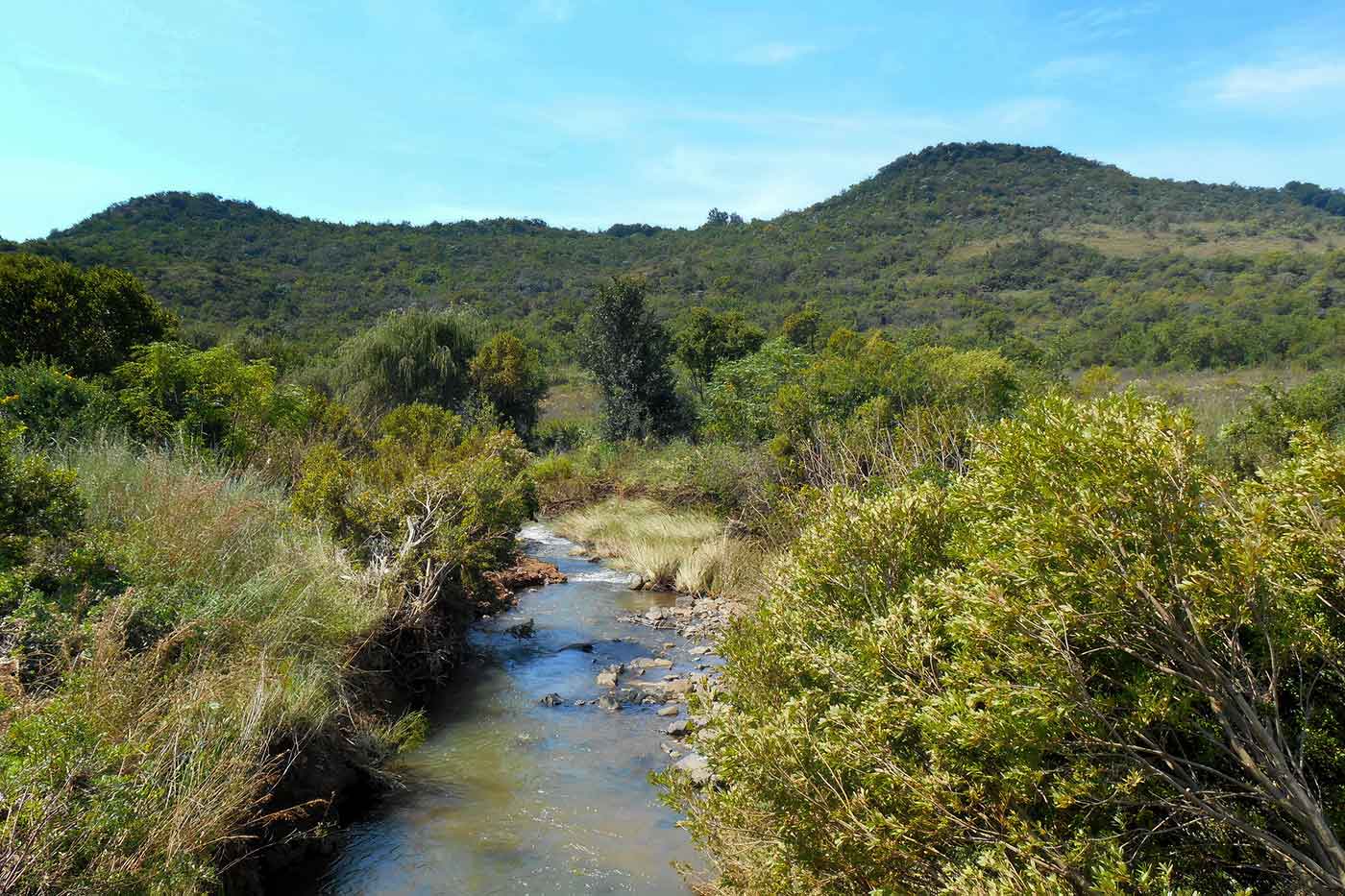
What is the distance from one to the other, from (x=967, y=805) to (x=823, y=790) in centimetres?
69

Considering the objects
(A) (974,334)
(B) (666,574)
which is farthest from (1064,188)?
(B) (666,574)

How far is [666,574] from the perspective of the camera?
48.5ft

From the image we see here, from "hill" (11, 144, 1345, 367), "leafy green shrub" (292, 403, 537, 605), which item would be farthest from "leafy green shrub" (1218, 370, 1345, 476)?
"hill" (11, 144, 1345, 367)

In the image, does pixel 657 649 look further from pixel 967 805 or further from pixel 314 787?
pixel 967 805

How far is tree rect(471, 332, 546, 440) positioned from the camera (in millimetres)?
29234

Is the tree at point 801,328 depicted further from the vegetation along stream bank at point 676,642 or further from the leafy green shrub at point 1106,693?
the leafy green shrub at point 1106,693

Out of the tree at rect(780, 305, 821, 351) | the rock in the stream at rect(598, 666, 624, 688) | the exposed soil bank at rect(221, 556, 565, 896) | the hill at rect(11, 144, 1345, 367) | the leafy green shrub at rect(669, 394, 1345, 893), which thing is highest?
the hill at rect(11, 144, 1345, 367)

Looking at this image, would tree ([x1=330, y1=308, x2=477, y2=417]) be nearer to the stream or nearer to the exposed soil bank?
the stream

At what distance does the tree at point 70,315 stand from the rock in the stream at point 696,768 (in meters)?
13.2

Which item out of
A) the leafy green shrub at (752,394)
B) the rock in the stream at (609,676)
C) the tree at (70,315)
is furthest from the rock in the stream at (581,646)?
the tree at (70,315)

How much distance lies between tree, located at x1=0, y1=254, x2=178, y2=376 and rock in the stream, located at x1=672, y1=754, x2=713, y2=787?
13.2m

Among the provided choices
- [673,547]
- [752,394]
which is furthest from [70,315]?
[752,394]

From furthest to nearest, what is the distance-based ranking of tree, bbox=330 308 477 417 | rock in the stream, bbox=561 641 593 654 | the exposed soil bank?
tree, bbox=330 308 477 417
rock in the stream, bbox=561 641 593 654
the exposed soil bank

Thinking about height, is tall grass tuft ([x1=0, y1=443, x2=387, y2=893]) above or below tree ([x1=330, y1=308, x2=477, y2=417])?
below
